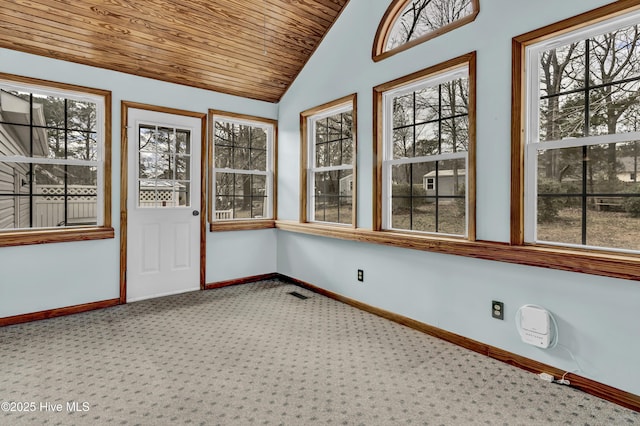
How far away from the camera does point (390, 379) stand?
6.93 ft

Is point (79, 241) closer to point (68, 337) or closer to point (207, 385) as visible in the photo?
point (68, 337)

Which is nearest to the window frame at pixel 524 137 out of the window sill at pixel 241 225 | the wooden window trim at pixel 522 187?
the wooden window trim at pixel 522 187

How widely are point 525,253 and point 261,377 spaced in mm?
1837

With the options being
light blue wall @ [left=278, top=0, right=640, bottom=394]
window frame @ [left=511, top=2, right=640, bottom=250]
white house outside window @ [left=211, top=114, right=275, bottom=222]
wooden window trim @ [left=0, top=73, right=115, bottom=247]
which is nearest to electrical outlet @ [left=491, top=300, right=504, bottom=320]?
light blue wall @ [left=278, top=0, right=640, bottom=394]

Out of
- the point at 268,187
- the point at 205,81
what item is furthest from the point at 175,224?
the point at 205,81

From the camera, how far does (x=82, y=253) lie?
3320 mm

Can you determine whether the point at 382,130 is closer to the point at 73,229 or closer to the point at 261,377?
the point at 261,377

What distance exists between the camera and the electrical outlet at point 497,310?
2.34 metres

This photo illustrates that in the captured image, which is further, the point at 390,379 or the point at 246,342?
the point at 246,342

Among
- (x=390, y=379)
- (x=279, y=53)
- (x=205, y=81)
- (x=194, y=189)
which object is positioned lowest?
(x=390, y=379)

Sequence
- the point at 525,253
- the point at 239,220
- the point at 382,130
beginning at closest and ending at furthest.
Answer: the point at 525,253 → the point at 382,130 → the point at 239,220

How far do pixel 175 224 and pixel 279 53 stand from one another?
2.29 meters

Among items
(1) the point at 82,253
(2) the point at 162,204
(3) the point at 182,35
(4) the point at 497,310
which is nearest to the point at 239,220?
(2) the point at 162,204

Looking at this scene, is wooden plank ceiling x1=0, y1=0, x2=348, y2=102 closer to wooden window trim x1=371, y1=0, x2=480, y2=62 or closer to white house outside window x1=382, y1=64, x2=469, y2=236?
wooden window trim x1=371, y1=0, x2=480, y2=62
